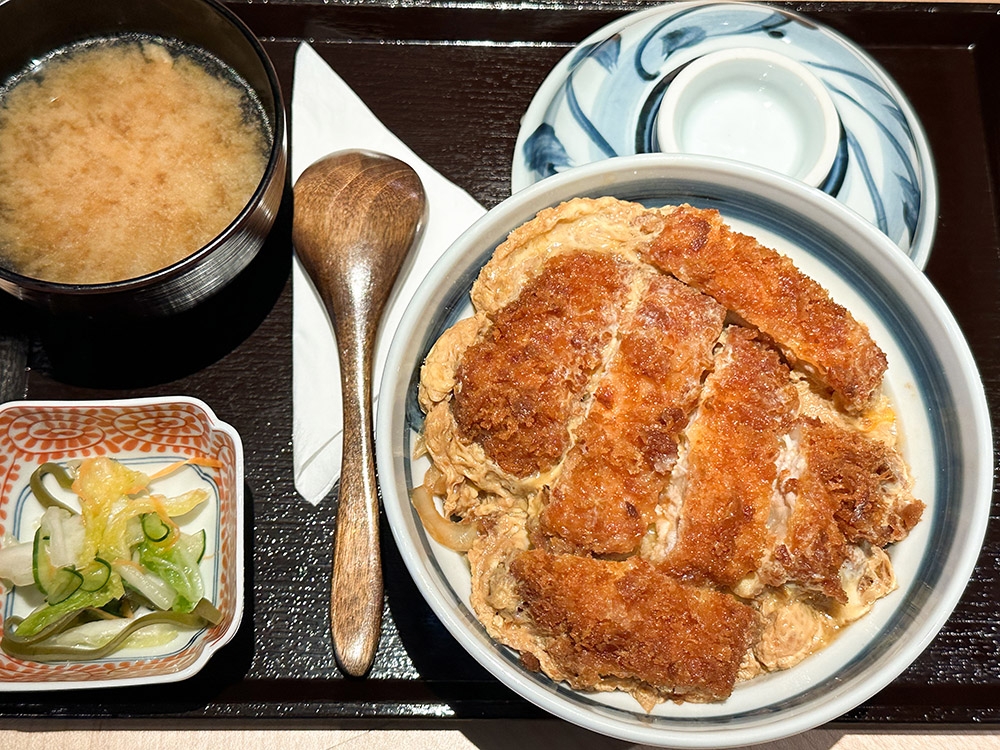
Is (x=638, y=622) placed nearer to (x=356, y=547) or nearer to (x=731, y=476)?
(x=731, y=476)

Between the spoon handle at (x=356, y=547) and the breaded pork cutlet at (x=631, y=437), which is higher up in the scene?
the breaded pork cutlet at (x=631, y=437)

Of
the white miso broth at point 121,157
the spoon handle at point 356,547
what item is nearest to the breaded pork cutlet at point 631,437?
the spoon handle at point 356,547

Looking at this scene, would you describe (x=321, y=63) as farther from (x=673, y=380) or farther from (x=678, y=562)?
(x=678, y=562)

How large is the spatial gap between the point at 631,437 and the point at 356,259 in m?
0.78

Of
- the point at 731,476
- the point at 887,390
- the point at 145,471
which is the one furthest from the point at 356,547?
the point at 887,390

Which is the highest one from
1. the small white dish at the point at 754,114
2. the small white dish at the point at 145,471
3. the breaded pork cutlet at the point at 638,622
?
the small white dish at the point at 754,114

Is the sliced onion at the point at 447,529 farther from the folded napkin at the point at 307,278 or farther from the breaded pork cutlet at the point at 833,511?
the breaded pork cutlet at the point at 833,511

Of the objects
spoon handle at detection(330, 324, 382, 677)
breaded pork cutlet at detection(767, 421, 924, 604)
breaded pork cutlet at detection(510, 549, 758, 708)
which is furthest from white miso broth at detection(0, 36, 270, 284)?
breaded pork cutlet at detection(767, 421, 924, 604)

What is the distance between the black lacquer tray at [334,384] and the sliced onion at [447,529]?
224mm

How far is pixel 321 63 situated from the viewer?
1957mm

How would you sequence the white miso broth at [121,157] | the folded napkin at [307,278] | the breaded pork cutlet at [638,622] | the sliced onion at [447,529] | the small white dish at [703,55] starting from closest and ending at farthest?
the breaded pork cutlet at [638,622]
the sliced onion at [447,529]
the white miso broth at [121,157]
the folded napkin at [307,278]
the small white dish at [703,55]

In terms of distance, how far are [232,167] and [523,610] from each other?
1.11 metres

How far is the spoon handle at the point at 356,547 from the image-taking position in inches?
62.3

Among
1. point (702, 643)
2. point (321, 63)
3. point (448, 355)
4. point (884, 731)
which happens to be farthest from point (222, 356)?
point (884, 731)
